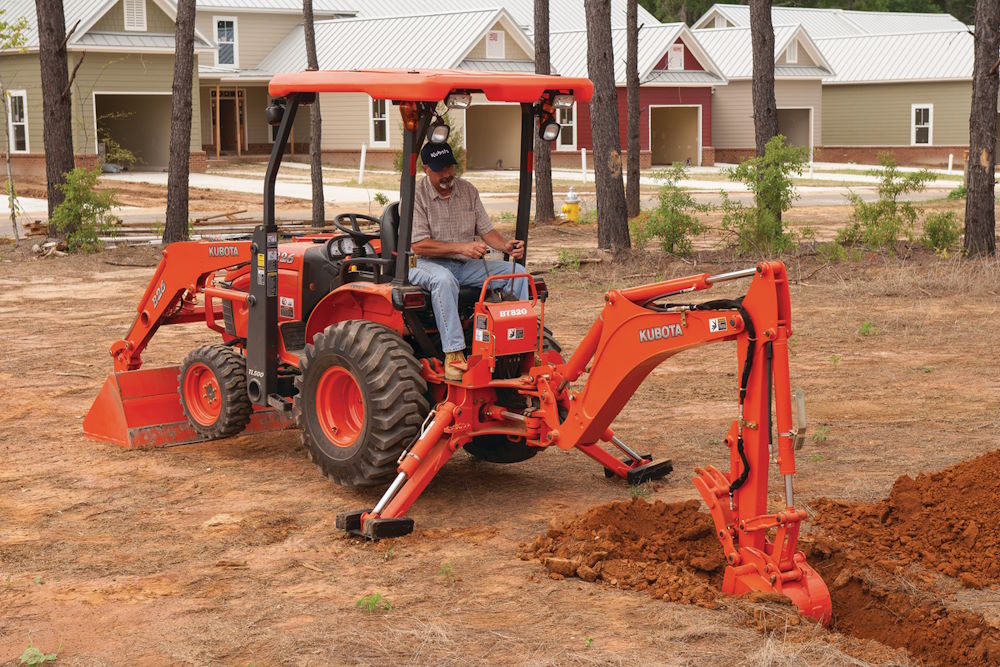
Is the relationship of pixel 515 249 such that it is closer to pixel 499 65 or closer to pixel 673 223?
pixel 673 223

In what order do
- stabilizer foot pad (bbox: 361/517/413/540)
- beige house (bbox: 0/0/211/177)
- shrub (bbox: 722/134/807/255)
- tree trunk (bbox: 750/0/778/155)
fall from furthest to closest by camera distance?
beige house (bbox: 0/0/211/177)
tree trunk (bbox: 750/0/778/155)
shrub (bbox: 722/134/807/255)
stabilizer foot pad (bbox: 361/517/413/540)

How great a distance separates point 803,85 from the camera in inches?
1997

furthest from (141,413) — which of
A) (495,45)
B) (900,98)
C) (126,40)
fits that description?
(900,98)

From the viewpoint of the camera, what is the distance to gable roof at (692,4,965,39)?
202 feet

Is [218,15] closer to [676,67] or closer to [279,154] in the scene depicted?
[676,67]

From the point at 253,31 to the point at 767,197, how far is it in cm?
3527

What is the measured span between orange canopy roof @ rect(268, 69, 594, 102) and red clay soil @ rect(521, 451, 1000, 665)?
246 centimetres

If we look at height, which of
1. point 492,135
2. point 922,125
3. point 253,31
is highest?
point 253,31

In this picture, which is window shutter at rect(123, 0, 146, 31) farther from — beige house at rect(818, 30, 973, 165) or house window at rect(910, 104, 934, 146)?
house window at rect(910, 104, 934, 146)

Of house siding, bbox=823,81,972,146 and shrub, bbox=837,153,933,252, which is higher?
house siding, bbox=823,81,972,146

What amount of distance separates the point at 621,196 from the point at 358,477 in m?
12.3

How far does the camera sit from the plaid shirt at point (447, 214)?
7.66m

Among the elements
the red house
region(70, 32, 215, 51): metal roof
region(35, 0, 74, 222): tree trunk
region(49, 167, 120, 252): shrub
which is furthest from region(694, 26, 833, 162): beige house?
region(49, 167, 120, 252): shrub

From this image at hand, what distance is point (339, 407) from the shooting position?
7.93m
